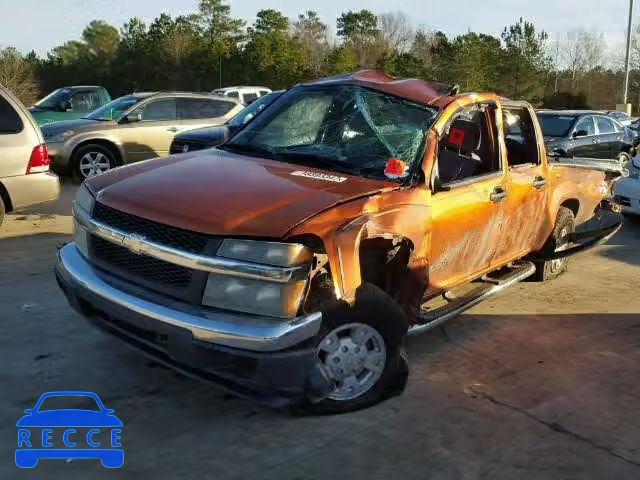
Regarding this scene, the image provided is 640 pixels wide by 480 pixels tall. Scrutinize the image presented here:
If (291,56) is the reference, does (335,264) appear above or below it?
below

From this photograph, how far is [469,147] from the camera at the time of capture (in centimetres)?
500

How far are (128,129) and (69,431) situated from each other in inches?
357

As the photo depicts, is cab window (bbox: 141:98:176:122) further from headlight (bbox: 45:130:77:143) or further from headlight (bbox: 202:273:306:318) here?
headlight (bbox: 202:273:306:318)

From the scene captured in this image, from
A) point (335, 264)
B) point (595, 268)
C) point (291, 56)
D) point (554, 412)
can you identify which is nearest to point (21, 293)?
point (335, 264)

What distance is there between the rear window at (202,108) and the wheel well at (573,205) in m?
7.96

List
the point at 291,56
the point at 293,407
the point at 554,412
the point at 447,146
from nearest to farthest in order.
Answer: the point at 293,407
the point at 554,412
the point at 447,146
the point at 291,56

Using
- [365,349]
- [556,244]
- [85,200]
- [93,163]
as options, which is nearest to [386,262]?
[365,349]

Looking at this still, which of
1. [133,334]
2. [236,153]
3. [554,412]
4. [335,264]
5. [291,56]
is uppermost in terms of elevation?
[291,56]

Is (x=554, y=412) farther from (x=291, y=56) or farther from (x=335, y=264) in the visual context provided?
(x=291, y=56)

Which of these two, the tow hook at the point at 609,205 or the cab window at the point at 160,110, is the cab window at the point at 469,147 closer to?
the tow hook at the point at 609,205

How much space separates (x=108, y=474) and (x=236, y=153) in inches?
92.7

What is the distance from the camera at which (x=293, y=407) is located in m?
3.44

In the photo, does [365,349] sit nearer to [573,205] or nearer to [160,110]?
[573,205]

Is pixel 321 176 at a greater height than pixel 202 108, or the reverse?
pixel 202 108
